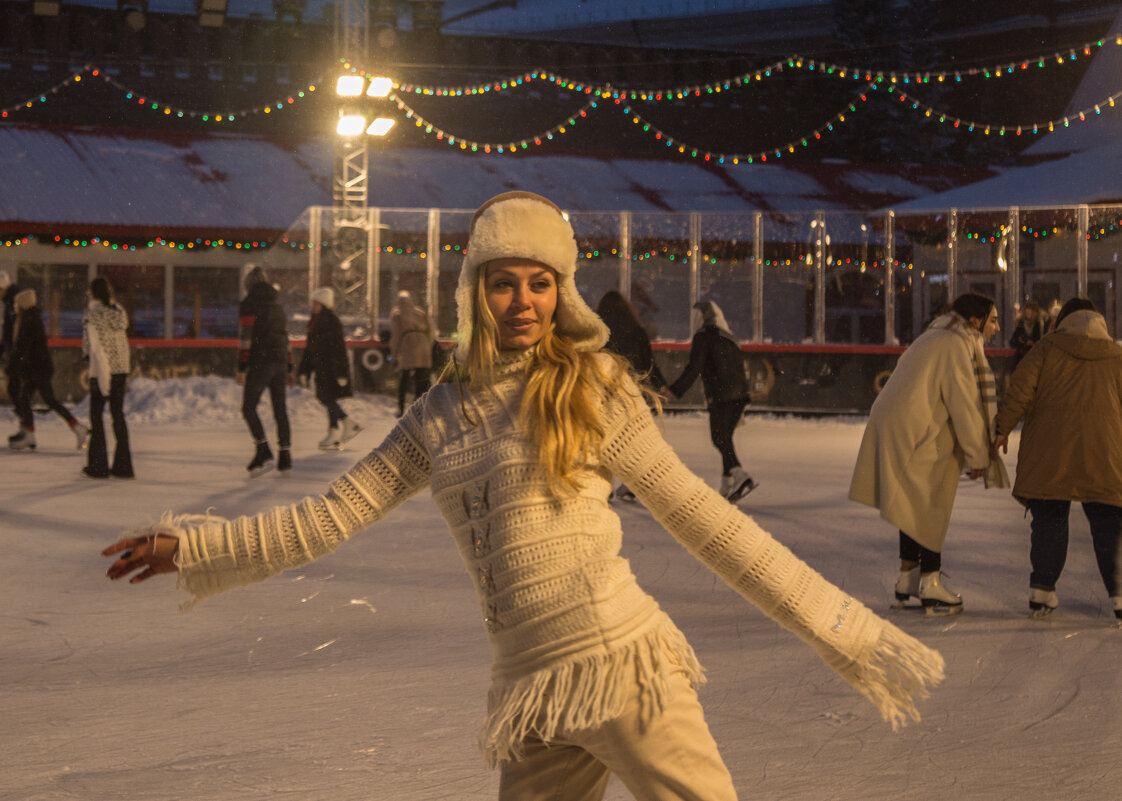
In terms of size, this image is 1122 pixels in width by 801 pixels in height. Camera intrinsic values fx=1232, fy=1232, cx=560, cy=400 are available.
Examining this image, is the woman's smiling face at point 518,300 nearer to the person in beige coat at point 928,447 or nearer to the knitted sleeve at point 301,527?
the knitted sleeve at point 301,527

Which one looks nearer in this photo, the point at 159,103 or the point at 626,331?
the point at 626,331

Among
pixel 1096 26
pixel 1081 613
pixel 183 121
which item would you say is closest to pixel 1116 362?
pixel 1081 613

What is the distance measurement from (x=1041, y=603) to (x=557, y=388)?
13.3ft

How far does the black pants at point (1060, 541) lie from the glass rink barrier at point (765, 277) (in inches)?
476

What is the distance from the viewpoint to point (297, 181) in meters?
22.7

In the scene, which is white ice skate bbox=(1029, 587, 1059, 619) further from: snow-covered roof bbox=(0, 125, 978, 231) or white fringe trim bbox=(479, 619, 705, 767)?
snow-covered roof bbox=(0, 125, 978, 231)

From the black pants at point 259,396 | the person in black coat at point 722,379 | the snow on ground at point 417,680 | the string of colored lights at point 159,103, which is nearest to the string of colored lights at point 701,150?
the string of colored lights at point 159,103

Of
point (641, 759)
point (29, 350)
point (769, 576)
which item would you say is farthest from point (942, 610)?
point (29, 350)

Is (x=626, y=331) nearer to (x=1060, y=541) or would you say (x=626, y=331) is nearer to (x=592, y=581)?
(x=1060, y=541)

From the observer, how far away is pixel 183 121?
2416cm

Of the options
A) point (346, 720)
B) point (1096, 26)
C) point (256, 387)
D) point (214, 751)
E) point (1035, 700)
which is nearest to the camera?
point (214, 751)

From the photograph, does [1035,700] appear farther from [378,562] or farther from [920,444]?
[378,562]

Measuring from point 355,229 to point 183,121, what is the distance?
27.6 ft

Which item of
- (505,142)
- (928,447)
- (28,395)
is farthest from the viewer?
(505,142)
